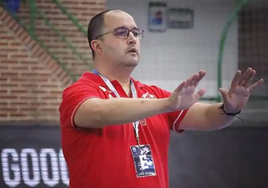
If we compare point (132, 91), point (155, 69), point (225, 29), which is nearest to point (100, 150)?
point (132, 91)

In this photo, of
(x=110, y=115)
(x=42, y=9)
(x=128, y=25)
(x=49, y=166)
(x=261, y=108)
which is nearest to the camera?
(x=110, y=115)

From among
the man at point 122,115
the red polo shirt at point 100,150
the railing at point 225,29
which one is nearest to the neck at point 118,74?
the man at point 122,115

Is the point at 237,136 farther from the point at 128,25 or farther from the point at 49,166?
A: the point at 128,25

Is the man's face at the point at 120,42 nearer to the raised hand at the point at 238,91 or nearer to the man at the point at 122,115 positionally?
the man at the point at 122,115

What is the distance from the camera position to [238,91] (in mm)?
2236

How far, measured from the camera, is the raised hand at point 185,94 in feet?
6.34

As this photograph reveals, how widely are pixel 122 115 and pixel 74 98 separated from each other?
271 mm

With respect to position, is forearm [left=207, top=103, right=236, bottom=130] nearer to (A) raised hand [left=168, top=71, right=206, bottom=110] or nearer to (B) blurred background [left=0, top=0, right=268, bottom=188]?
(A) raised hand [left=168, top=71, right=206, bottom=110]

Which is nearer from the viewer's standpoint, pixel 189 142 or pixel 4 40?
pixel 189 142

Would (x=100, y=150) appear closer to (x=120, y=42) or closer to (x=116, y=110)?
(x=116, y=110)

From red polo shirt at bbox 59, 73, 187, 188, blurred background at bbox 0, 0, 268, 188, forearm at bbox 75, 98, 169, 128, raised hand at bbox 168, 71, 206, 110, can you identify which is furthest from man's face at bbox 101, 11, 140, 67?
blurred background at bbox 0, 0, 268, 188

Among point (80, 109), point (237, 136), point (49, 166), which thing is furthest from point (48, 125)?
point (80, 109)

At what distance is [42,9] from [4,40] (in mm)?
515

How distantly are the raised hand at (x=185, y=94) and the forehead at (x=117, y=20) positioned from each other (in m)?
0.53
